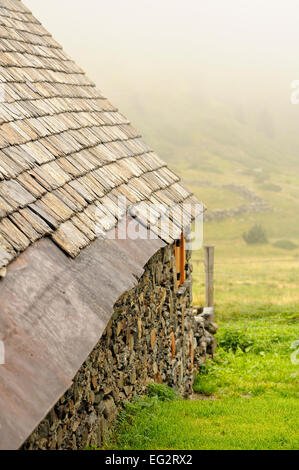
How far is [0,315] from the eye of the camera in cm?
303

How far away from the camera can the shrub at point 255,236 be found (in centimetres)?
3791

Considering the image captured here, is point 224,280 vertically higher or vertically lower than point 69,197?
higher

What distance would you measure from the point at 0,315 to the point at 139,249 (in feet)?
A: 7.05

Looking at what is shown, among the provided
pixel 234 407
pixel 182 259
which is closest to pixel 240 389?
pixel 234 407

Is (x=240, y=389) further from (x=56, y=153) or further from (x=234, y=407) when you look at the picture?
(x=56, y=153)

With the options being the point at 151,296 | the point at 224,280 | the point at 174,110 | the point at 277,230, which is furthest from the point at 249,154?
the point at 151,296

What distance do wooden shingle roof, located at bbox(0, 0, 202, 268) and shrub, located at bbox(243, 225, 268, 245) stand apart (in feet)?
99.7

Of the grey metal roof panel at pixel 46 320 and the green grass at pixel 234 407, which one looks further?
the green grass at pixel 234 407

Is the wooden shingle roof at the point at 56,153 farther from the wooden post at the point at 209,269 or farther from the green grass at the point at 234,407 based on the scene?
the wooden post at the point at 209,269

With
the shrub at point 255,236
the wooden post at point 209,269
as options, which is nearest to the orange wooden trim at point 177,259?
the wooden post at point 209,269

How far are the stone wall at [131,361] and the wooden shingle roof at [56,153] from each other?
0.79 meters

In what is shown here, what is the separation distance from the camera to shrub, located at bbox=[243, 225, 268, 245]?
37.9 meters
